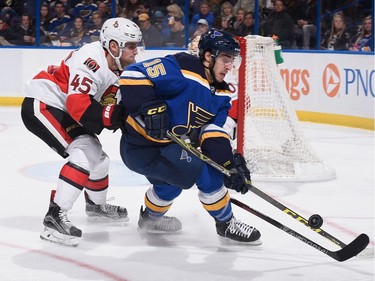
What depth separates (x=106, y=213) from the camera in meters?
3.68

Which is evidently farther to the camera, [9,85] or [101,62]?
[9,85]

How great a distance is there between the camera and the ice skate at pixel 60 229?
3.24 m

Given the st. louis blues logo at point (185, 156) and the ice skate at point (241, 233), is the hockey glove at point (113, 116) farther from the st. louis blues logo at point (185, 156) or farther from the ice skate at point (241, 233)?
the ice skate at point (241, 233)

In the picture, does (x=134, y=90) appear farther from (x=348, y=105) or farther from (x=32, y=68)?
(x=32, y=68)

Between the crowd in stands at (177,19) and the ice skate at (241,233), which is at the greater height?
the crowd in stands at (177,19)

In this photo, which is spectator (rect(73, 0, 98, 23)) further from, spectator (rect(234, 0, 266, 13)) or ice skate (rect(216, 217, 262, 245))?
ice skate (rect(216, 217, 262, 245))

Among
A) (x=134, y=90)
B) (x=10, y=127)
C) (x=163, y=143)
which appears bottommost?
(x=10, y=127)

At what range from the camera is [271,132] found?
5.11 metres

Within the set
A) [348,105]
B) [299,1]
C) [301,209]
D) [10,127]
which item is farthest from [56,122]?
[299,1]

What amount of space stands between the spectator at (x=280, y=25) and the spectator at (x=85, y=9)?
1.85m

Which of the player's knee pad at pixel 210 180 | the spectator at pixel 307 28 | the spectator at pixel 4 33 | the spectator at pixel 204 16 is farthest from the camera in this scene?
the spectator at pixel 4 33

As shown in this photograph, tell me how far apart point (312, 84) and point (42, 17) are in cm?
308

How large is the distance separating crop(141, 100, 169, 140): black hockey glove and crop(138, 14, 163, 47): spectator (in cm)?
550

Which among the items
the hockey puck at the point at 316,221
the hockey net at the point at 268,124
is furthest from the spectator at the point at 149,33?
the hockey puck at the point at 316,221
